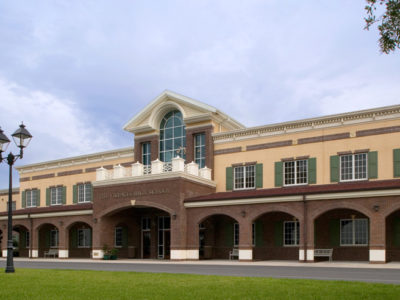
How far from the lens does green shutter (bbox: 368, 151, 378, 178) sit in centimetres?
2764

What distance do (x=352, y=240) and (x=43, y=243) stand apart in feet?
86.9

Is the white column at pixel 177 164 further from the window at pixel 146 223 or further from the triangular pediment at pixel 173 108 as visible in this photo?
the window at pixel 146 223

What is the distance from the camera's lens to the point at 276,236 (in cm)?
3009

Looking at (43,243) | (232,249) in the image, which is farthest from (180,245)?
(43,243)

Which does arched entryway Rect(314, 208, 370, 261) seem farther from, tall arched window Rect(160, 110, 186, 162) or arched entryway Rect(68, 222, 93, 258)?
arched entryway Rect(68, 222, 93, 258)

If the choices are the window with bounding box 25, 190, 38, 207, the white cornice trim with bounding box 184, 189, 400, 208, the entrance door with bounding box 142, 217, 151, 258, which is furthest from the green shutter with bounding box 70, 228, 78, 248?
the white cornice trim with bounding box 184, 189, 400, 208

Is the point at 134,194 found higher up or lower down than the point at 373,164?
lower down

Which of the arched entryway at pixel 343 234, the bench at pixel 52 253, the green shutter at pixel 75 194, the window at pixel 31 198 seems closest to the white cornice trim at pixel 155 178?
the green shutter at pixel 75 194

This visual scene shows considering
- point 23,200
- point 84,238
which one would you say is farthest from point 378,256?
point 23,200

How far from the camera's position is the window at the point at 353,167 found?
28.3 m

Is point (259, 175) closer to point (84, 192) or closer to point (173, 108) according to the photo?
point (173, 108)

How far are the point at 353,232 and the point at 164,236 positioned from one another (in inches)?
517

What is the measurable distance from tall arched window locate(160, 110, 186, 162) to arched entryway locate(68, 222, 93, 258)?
30.7ft

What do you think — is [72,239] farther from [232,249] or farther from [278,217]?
[278,217]
